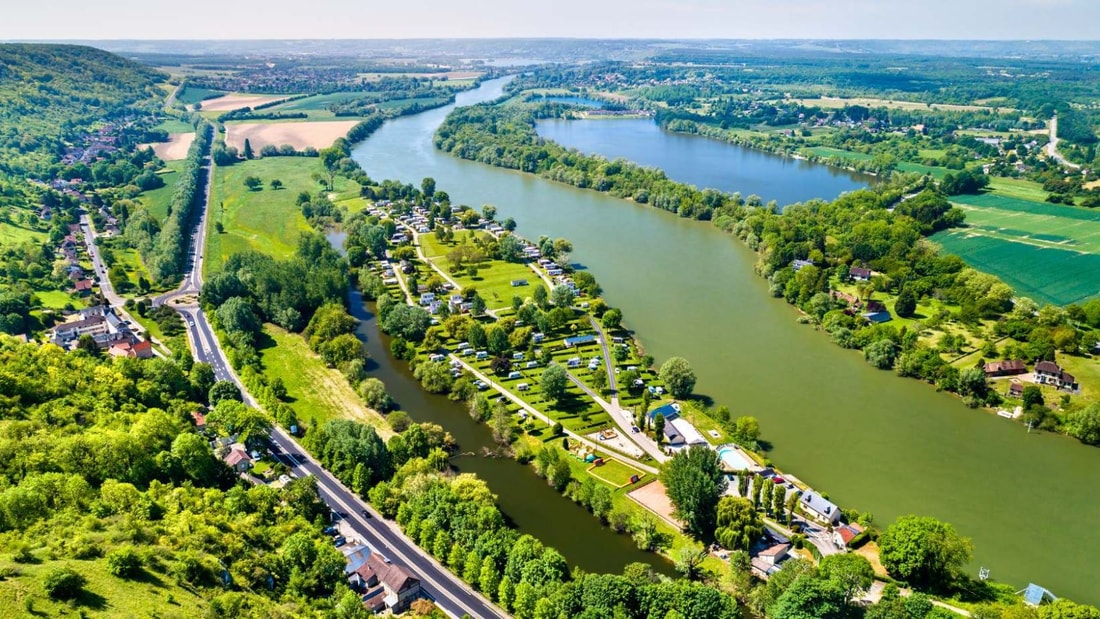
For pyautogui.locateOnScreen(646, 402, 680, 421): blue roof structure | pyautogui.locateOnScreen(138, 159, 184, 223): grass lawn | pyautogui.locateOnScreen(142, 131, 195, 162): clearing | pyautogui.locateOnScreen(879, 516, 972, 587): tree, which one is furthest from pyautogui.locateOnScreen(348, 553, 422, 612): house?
pyautogui.locateOnScreen(142, 131, 195, 162): clearing

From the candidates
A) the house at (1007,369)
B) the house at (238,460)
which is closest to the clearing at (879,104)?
the house at (1007,369)

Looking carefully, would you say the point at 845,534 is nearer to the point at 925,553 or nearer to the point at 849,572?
A: the point at 925,553

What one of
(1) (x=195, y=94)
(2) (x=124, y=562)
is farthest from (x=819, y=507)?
(1) (x=195, y=94)

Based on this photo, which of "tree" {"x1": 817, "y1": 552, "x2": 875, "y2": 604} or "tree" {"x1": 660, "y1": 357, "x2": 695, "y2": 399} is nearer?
"tree" {"x1": 817, "y1": 552, "x2": 875, "y2": 604}

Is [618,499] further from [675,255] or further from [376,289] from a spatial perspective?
[675,255]

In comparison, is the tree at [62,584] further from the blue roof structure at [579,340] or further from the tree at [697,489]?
the blue roof structure at [579,340]

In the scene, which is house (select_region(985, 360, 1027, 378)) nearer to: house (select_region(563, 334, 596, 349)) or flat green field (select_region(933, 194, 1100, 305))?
flat green field (select_region(933, 194, 1100, 305))
